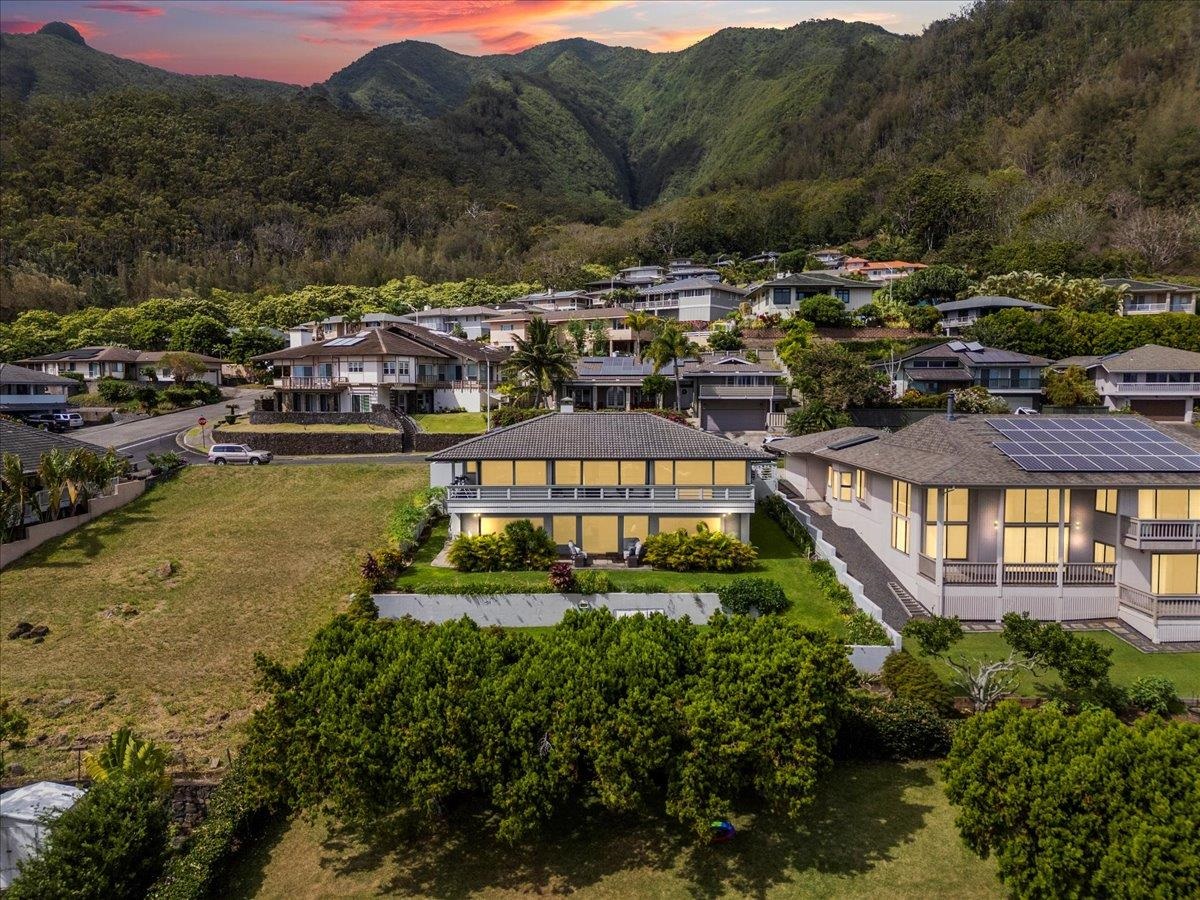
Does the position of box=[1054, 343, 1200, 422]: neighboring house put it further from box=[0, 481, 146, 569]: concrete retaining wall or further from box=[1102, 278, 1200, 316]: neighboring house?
box=[0, 481, 146, 569]: concrete retaining wall

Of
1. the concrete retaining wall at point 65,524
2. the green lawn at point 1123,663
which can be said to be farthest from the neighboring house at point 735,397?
the concrete retaining wall at point 65,524

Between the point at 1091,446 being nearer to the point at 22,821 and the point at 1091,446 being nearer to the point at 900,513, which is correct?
the point at 900,513

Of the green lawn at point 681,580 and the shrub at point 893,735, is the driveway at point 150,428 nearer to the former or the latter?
the green lawn at point 681,580

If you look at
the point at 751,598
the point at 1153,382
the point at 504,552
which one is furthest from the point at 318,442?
the point at 1153,382

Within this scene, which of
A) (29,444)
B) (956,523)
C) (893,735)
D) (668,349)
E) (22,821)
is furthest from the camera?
(668,349)

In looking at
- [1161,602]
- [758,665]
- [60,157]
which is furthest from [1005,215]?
[60,157]

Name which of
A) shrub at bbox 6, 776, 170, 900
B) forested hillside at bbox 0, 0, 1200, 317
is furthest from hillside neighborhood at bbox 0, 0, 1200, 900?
forested hillside at bbox 0, 0, 1200, 317
